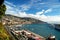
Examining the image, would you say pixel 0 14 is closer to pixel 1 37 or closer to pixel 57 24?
pixel 1 37

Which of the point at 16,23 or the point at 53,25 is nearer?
the point at 16,23

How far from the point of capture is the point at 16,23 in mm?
34656

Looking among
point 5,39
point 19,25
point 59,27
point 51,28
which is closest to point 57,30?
point 59,27

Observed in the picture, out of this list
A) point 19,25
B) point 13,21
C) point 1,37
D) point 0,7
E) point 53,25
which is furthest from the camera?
point 53,25

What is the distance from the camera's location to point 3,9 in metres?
11.7

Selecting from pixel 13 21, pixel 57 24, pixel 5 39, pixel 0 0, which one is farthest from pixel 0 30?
pixel 57 24

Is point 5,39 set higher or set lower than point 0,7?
lower

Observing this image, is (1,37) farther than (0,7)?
No

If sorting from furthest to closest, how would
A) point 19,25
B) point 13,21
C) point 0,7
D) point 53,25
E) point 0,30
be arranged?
point 53,25 < point 19,25 < point 13,21 < point 0,7 < point 0,30

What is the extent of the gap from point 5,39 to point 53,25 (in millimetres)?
31626

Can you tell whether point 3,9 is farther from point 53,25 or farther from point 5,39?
point 53,25

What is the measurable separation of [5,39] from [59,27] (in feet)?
96.3

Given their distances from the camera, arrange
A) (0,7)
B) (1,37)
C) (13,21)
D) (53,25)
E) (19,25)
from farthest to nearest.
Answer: (53,25) → (19,25) → (13,21) → (0,7) → (1,37)

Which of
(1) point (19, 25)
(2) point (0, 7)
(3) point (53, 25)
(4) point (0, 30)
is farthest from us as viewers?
(3) point (53, 25)
